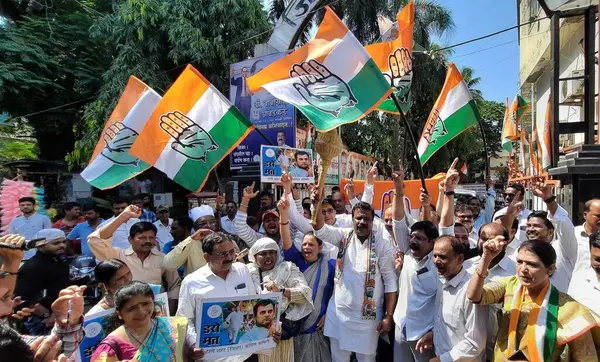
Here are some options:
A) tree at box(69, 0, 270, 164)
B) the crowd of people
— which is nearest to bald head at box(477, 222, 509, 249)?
the crowd of people

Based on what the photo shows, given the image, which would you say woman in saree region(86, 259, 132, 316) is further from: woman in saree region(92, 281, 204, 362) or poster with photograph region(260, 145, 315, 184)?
poster with photograph region(260, 145, 315, 184)

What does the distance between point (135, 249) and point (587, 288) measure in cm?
318

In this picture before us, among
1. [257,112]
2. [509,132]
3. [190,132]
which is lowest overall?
[190,132]

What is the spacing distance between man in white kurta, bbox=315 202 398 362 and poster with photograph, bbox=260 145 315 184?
2.97m

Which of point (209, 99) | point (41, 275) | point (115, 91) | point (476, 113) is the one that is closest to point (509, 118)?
point (476, 113)

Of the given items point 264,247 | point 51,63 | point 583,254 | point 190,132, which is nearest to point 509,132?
point 583,254

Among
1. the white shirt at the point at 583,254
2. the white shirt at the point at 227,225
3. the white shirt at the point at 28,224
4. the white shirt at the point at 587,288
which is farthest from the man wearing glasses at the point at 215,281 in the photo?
the white shirt at the point at 28,224

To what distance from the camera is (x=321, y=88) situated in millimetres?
4250

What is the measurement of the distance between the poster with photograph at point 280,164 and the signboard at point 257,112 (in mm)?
4568

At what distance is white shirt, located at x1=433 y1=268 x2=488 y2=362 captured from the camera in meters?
2.52

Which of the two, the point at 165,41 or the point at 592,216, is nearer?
the point at 592,216

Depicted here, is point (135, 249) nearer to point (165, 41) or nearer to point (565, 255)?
point (565, 255)

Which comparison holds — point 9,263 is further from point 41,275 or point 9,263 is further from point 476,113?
point 476,113

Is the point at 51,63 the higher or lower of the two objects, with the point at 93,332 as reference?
higher
